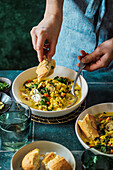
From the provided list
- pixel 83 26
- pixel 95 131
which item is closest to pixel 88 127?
pixel 95 131

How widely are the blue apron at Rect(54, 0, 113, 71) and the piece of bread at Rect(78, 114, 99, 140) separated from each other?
105 cm

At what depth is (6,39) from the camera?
3.66m

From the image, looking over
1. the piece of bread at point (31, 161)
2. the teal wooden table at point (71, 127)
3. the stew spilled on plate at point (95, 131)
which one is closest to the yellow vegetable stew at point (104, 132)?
the stew spilled on plate at point (95, 131)

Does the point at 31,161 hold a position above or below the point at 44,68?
below

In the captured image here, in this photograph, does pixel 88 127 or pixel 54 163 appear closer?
pixel 54 163

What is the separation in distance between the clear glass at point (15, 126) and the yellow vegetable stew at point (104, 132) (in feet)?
1.22

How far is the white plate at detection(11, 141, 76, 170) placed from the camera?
1.29 meters

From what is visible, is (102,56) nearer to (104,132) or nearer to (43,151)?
(104,132)

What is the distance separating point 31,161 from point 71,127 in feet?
1.55

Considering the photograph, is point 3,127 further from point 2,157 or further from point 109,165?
point 109,165

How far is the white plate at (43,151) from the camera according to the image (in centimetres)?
129

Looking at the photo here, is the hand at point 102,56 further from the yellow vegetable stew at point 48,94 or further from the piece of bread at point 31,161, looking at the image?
the piece of bread at point 31,161

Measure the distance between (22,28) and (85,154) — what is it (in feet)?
8.95

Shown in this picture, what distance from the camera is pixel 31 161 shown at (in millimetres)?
1244
